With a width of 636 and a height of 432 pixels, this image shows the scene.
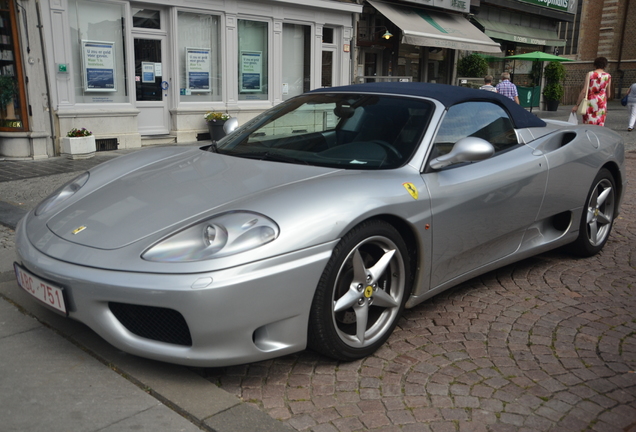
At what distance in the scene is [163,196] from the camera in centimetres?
306

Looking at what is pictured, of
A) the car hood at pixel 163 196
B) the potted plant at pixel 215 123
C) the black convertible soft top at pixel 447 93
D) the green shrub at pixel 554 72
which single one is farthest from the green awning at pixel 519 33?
the car hood at pixel 163 196

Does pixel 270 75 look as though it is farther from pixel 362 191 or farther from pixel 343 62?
pixel 362 191

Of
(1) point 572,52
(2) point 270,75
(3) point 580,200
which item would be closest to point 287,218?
(3) point 580,200

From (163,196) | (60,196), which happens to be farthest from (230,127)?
(163,196)

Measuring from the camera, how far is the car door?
11.0 feet

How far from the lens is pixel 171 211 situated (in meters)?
2.87

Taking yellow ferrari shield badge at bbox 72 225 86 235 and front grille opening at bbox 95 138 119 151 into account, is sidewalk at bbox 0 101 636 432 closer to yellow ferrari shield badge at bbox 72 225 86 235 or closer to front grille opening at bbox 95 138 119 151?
yellow ferrari shield badge at bbox 72 225 86 235

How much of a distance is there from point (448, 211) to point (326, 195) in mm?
820

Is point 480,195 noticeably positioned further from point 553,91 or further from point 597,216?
point 553,91

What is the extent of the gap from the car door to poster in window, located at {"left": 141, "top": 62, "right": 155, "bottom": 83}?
29.8 ft

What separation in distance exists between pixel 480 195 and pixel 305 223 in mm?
1311

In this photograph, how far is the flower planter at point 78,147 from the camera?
32.1ft

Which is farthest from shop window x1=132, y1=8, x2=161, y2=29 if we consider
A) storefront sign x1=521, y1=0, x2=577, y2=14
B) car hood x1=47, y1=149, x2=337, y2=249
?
storefront sign x1=521, y1=0, x2=577, y2=14

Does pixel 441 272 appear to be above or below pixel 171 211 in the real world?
below
